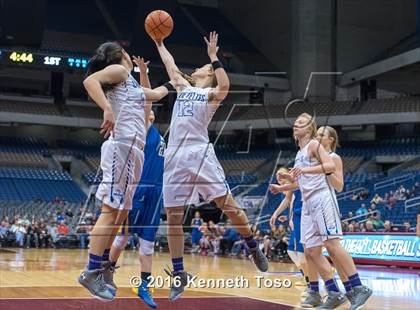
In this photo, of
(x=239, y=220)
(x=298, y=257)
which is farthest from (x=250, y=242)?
(x=298, y=257)

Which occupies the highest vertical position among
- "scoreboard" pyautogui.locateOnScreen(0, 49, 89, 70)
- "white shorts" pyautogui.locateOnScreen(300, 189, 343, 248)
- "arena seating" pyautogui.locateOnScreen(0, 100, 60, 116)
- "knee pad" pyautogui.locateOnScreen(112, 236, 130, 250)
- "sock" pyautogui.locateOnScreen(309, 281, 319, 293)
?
"scoreboard" pyautogui.locateOnScreen(0, 49, 89, 70)

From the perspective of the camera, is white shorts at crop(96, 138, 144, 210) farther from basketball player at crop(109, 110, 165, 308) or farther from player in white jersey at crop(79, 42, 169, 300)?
basketball player at crop(109, 110, 165, 308)

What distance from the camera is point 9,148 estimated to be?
2758 cm

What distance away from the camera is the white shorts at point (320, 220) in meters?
5.65

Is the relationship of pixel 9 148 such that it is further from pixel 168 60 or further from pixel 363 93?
pixel 168 60

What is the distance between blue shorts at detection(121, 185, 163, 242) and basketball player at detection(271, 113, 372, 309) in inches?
44.4

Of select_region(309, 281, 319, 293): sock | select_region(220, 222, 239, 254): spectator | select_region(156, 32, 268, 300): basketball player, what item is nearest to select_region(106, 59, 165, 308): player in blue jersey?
select_region(156, 32, 268, 300): basketball player

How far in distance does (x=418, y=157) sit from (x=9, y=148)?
1776cm

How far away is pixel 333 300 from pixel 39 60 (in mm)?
19877

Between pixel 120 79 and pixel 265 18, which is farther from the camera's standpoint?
pixel 265 18

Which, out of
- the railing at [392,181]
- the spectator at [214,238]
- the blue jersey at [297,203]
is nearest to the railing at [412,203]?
the railing at [392,181]

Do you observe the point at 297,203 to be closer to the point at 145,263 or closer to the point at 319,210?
the point at 319,210

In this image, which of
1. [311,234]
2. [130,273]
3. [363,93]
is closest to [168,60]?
[311,234]

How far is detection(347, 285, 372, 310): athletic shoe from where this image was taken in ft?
17.4
